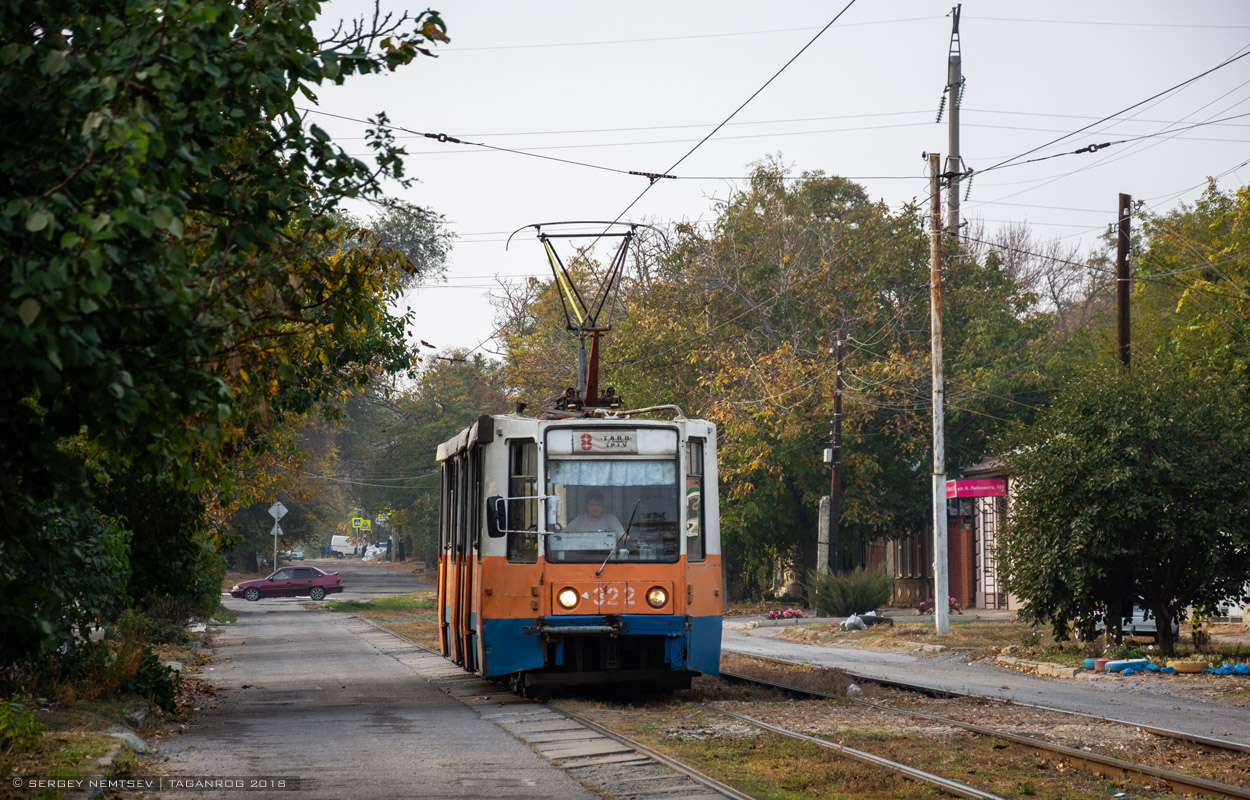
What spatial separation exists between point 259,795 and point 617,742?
3.41m

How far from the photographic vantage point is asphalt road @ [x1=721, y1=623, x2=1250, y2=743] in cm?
1336

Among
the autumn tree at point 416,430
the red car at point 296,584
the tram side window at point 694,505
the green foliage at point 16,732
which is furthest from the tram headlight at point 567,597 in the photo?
the autumn tree at point 416,430

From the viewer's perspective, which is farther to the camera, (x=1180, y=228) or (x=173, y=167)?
(x=1180, y=228)

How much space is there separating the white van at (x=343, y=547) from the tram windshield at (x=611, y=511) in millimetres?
143168

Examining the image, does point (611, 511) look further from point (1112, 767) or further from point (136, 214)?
point (136, 214)

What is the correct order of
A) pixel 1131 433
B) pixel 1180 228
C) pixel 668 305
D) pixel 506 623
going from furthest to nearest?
pixel 668 305 → pixel 1180 228 → pixel 1131 433 → pixel 506 623

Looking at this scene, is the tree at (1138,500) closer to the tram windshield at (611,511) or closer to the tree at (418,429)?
the tram windshield at (611,511)

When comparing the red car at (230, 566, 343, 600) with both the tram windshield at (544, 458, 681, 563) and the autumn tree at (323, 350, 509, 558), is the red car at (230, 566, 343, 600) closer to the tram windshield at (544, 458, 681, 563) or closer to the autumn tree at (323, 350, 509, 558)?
the autumn tree at (323, 350, 509, 558)

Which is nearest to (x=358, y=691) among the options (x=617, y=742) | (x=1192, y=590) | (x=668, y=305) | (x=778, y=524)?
(x=617, y=742)

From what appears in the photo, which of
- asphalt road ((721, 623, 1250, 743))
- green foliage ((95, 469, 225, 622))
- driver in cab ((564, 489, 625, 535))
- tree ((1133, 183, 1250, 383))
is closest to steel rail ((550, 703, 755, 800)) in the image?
driver in cab ((564, 489, 625, 535))

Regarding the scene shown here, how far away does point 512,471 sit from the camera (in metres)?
14.3

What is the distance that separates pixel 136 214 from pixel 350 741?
773cm

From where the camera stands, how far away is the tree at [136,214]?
4793 mm

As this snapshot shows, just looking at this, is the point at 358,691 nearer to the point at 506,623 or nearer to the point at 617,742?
the point at 506,623
